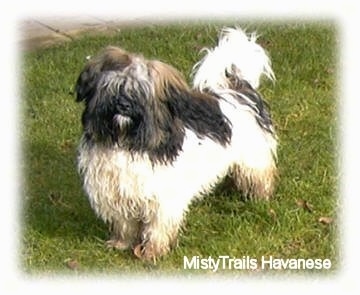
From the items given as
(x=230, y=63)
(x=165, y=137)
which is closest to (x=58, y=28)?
(x=230, y=63)

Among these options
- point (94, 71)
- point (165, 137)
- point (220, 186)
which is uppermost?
point (94, 71)

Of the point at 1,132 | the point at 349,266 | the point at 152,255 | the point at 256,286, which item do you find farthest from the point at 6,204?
the point at 349,266

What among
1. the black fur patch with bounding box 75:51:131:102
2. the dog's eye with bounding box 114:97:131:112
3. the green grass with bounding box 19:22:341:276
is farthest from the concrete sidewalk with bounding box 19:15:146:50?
the dog's eye with bounding box 114:97:131:112

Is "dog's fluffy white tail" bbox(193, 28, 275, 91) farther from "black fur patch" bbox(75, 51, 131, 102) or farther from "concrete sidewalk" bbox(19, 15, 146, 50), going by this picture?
"black fur patch" bbox(75, 51, 131, 102)

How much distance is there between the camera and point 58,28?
242 inches

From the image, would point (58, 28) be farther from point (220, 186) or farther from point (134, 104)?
point (134, 104)

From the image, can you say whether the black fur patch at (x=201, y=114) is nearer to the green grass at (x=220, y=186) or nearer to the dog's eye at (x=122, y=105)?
the dog's eye at (x=122, y=105)

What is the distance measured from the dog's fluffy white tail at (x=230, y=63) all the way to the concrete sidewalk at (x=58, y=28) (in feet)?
1.57

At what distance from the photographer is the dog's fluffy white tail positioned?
5453 millimetres

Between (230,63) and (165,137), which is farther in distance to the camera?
(230,63)

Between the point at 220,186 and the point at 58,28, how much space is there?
1.46m

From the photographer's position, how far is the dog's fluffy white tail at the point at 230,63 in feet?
17.9

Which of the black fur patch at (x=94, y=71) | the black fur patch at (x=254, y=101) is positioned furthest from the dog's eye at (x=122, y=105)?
the black fur patch at (x=254, y=101)

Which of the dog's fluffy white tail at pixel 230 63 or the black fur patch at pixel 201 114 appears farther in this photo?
the dog's fluffy white tail at pixel 230 63
